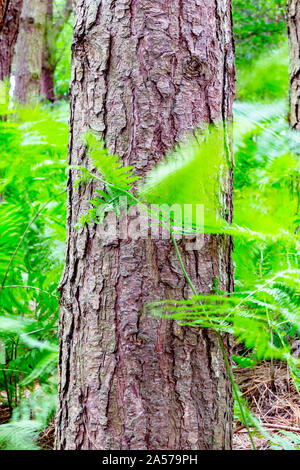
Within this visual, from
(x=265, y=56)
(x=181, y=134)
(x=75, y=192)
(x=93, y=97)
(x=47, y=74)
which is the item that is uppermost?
(x=47, y=74)

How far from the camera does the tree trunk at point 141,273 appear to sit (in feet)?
3.22

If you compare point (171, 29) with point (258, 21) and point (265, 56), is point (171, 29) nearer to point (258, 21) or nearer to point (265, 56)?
point (265, 56)

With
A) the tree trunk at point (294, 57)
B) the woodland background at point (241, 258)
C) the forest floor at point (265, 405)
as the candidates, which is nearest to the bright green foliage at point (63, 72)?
the tree trunk at point (294, 57)

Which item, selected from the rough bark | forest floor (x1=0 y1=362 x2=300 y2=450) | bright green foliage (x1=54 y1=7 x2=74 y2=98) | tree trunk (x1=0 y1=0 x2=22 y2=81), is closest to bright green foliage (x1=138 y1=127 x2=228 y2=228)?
forest floor (x1=0 y1=362 x2=300 y2=450)

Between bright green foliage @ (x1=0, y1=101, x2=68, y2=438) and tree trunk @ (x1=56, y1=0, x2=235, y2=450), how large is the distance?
444 millimetres

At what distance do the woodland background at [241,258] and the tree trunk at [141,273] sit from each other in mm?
108

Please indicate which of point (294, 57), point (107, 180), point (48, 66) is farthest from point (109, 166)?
point (48, 66)

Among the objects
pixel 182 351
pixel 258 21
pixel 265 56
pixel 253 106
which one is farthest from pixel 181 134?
pixel 258 21

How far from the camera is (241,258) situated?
1547 millimetres

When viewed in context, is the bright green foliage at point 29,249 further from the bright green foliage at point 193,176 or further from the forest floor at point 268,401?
the forest floor at point 268,401

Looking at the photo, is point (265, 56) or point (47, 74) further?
point (47, 74)

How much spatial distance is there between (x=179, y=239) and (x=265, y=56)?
55 cm

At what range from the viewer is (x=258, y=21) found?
8.26 meters

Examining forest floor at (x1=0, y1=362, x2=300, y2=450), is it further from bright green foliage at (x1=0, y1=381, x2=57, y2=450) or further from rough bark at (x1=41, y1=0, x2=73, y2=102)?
rough bark at (x1=41, y1=0, x2=73, y2=102)
